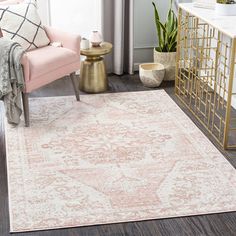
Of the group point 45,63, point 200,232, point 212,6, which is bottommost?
point 200,232

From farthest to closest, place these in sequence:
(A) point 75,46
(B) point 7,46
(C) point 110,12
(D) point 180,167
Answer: (C) point 110,12 < (A) point 75,46 < (B) point 7,46 < (D) point 180,167

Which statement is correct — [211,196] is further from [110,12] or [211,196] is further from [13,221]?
[110,12]

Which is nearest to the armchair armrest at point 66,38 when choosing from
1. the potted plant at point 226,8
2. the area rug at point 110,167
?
the area rug at point 110,167

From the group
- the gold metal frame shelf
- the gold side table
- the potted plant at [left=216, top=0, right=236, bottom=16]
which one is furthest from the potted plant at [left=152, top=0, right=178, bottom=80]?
the potted plant at [left=216, top=0, right=236, bottom=16]

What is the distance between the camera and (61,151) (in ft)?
10.7

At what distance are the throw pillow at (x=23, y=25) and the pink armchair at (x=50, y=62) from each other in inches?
2.8

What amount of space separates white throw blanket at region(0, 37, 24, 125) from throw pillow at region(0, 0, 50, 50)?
0.33 metres

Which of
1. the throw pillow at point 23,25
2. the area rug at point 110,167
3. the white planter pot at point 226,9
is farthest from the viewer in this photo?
the throw pillow at point 23,25

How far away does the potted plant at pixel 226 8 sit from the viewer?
11.4 ft

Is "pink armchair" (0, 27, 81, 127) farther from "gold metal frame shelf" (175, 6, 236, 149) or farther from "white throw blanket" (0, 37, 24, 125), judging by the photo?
"gold metal frame shelf" (175, 6, 236, 149)

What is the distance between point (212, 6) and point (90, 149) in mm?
1420

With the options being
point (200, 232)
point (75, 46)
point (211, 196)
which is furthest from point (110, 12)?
point (200, 232)

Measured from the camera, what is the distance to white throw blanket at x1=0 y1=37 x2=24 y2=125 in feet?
11.5

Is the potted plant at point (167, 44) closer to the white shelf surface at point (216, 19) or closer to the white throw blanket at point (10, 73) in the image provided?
the white shelf surface at point (216, 19)
